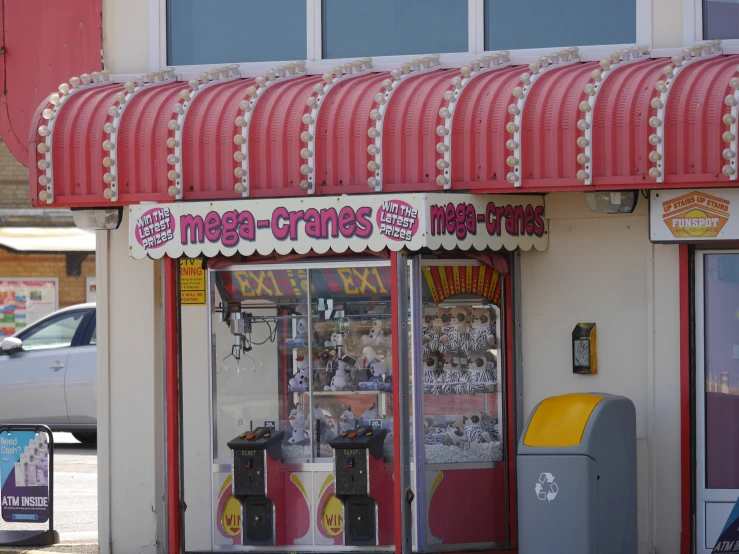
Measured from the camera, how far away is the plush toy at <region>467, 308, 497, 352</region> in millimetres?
9391

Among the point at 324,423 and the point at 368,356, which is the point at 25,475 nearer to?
the point at 324,423

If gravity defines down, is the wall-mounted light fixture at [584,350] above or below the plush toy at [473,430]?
above

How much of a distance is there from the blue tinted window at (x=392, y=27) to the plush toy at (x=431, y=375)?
2352 millimetres

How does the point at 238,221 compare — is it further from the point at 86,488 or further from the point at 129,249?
the point at 86,488

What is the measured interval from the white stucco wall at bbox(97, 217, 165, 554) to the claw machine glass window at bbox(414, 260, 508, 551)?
2.16 m

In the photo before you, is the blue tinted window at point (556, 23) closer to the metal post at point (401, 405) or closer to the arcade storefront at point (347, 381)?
the arcade storefront at point (347, 381)

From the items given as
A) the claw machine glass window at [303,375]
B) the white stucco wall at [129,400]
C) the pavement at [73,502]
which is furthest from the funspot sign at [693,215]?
the pavement at [73,502]

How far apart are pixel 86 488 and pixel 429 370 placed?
5.57 m

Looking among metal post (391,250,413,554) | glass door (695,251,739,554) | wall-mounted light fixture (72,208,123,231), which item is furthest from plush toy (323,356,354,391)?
glass door (695,251,739,554)

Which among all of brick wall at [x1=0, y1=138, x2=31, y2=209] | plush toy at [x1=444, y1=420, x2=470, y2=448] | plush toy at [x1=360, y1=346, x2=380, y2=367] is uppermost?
brick wall at [x1=0, y1=138, x2=31, y2=209]

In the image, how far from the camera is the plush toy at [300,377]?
955 cm

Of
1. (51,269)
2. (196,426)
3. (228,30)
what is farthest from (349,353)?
(51,269)

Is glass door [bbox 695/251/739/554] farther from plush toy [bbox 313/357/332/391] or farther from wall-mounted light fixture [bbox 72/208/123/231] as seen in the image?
wall-mounted light fixture [bbox 72/208/123/231]

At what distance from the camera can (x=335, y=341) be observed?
9.39 m
